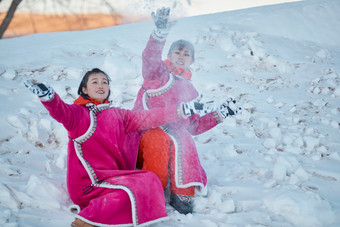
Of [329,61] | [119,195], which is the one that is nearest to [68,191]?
[119,195]

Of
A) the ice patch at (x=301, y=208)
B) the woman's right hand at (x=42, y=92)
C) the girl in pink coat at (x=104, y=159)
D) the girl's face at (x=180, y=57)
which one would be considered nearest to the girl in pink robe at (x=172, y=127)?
the girl's face at (x=180, y=57)

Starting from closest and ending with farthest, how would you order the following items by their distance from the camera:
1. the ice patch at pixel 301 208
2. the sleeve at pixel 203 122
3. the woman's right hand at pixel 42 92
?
the woman's right hand at pixel 42 92, the ice patch at pixel 301 208, the sleeve at pixel 203 122

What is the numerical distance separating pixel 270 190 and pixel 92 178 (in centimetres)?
106

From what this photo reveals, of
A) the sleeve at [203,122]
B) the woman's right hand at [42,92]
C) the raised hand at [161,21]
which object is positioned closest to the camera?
the woman's right hand at [42,92]

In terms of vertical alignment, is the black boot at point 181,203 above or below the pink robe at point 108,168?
below

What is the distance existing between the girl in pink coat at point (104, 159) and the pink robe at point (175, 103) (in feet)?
0.52

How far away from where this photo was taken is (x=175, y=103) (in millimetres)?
1806

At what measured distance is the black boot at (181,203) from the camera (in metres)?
1.50

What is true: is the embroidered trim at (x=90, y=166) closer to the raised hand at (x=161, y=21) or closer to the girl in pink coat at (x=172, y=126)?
the girl in pink coat at (x=172, y=126)

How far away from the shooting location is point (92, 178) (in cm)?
143

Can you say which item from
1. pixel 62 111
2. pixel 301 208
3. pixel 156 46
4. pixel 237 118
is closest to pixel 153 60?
pixel 156 46

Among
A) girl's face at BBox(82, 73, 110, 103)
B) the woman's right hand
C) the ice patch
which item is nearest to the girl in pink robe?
girl's face at BBox(82, 73, 110, 103)

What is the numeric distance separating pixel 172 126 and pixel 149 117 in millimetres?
169

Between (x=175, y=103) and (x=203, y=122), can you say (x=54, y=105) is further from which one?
(x=203, y=122)
